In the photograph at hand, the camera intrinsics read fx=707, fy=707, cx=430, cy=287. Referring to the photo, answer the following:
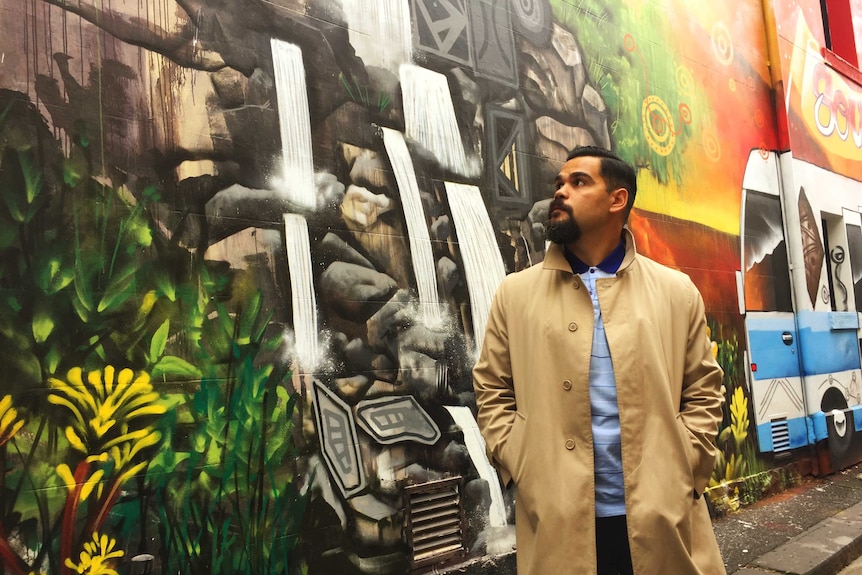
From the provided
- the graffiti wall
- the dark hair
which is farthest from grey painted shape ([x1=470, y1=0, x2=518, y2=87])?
the dark hair

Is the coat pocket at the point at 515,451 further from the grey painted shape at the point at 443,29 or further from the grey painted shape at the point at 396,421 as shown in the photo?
the grey painted shape at the point at 443,29

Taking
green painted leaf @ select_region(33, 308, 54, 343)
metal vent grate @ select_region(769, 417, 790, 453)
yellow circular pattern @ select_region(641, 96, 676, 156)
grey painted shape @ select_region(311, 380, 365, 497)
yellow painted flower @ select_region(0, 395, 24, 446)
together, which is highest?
yellow circular pattern @ select_region(641, 96, 676, 156)

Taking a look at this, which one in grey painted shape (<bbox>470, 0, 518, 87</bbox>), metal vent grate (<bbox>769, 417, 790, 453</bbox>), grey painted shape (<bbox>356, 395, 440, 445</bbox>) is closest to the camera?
grey painted shape (<bbox>356, 395, 440, 445</bbox>)

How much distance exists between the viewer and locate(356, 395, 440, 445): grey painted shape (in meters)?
3.63

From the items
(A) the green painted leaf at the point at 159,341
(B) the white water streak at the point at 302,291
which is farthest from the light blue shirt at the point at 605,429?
(A) the green painted leaf at the point at 159,341

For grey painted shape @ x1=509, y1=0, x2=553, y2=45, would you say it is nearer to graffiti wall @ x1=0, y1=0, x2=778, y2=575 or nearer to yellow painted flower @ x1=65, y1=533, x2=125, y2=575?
graffiti wall @ x1=0, y1=0, x2=778, y2=575

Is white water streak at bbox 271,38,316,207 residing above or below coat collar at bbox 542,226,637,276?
above

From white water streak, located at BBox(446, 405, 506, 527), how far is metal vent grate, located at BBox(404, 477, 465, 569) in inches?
7.7

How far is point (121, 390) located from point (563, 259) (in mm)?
1784

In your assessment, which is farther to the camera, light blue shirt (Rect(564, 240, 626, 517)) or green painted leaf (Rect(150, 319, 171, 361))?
green painted leaf (Rect(150, 319, 171, 361))

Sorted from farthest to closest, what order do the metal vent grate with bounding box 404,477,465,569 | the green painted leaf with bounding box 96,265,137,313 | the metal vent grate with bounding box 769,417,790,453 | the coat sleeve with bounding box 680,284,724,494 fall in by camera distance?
the metal vent grate with bounding box 769,417,790,453, the metal vent grate with bounding box 404,477,465,569, the green painted leaf with bounding box 96,265,137,313, the coat sleeve with bounding box 680,284,724,494

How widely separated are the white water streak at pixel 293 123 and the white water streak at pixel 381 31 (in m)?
0.44

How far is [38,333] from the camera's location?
262 cm

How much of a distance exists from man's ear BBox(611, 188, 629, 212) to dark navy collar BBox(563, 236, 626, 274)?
0.38ft
